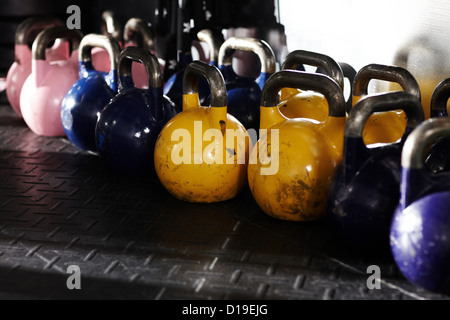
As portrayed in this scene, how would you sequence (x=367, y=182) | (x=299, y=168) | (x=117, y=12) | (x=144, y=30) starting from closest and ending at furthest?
(x=367, y=182) → (x=299, y=168) → (x=144, y=30) → (x=117, y=12)

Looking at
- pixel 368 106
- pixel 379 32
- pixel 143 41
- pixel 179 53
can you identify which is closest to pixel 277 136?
pixel 368 106

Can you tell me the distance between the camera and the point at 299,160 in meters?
3.15

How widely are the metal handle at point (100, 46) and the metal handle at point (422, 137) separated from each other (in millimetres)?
2443

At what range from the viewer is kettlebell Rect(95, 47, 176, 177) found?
3.90 meters

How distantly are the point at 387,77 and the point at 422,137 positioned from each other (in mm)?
1126

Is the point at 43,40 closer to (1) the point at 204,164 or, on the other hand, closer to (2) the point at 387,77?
(1) the point at 204,164

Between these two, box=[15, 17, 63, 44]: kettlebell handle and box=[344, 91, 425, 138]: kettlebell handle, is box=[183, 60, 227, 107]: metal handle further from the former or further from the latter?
box=[15, 17, 63, 44]: kettlebell handle

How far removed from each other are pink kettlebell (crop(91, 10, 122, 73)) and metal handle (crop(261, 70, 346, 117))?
6.67 feet

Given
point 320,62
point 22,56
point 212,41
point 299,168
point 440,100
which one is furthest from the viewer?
point 22,56

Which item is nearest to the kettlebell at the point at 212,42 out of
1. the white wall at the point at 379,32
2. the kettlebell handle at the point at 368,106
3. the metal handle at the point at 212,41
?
the metal handle at the point at 212,41

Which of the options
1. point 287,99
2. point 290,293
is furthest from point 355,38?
point 290,293

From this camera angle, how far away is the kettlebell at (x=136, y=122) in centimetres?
390

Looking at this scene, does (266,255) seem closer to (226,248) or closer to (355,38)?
(226,248)

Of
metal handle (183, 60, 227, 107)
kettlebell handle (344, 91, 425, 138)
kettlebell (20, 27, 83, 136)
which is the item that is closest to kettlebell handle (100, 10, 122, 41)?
kettlebell (20, 27, 83, 136)
